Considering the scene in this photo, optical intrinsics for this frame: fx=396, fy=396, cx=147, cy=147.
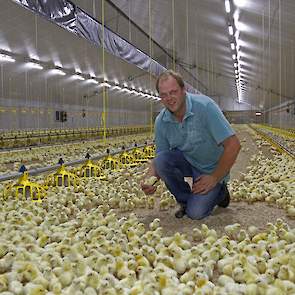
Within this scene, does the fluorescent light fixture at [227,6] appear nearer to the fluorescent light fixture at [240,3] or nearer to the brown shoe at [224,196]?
the fluorescent light fixture at [240,3]

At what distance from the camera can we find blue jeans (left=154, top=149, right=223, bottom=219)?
2738 mm

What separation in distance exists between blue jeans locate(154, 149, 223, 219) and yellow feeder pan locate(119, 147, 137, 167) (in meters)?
3.28

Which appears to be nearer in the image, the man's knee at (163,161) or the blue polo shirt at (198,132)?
the blue polo shirt at (198,132)

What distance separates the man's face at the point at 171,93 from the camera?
8.09 feet

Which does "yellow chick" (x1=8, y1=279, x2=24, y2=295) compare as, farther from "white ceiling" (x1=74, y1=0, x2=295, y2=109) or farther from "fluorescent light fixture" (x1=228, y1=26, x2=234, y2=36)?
"fluorescent light fixture" (x1=228, y1=26, x2=234, y2=36)

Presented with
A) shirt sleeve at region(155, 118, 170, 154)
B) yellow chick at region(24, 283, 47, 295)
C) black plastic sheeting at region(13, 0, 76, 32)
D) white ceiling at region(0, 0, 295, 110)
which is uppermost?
white ceiling at region(0, 0, 295, 110)

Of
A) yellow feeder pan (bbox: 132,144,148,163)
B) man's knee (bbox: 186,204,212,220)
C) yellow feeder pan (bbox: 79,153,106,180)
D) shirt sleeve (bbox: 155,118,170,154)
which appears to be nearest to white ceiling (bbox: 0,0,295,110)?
yellow feeder pan (bbox: 132,144,148,163)

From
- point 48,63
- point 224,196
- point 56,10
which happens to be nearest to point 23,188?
point 224,196

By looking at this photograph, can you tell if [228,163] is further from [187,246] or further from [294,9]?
[294,9]

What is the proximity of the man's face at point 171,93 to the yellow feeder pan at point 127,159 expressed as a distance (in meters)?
3.64

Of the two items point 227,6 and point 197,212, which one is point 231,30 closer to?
point 227,6

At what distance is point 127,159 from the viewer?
6.82 m

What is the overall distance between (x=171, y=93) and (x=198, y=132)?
333 mm

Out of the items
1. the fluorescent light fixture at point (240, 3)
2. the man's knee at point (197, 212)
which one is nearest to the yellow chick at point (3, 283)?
the man's knee at point (197, 212)
